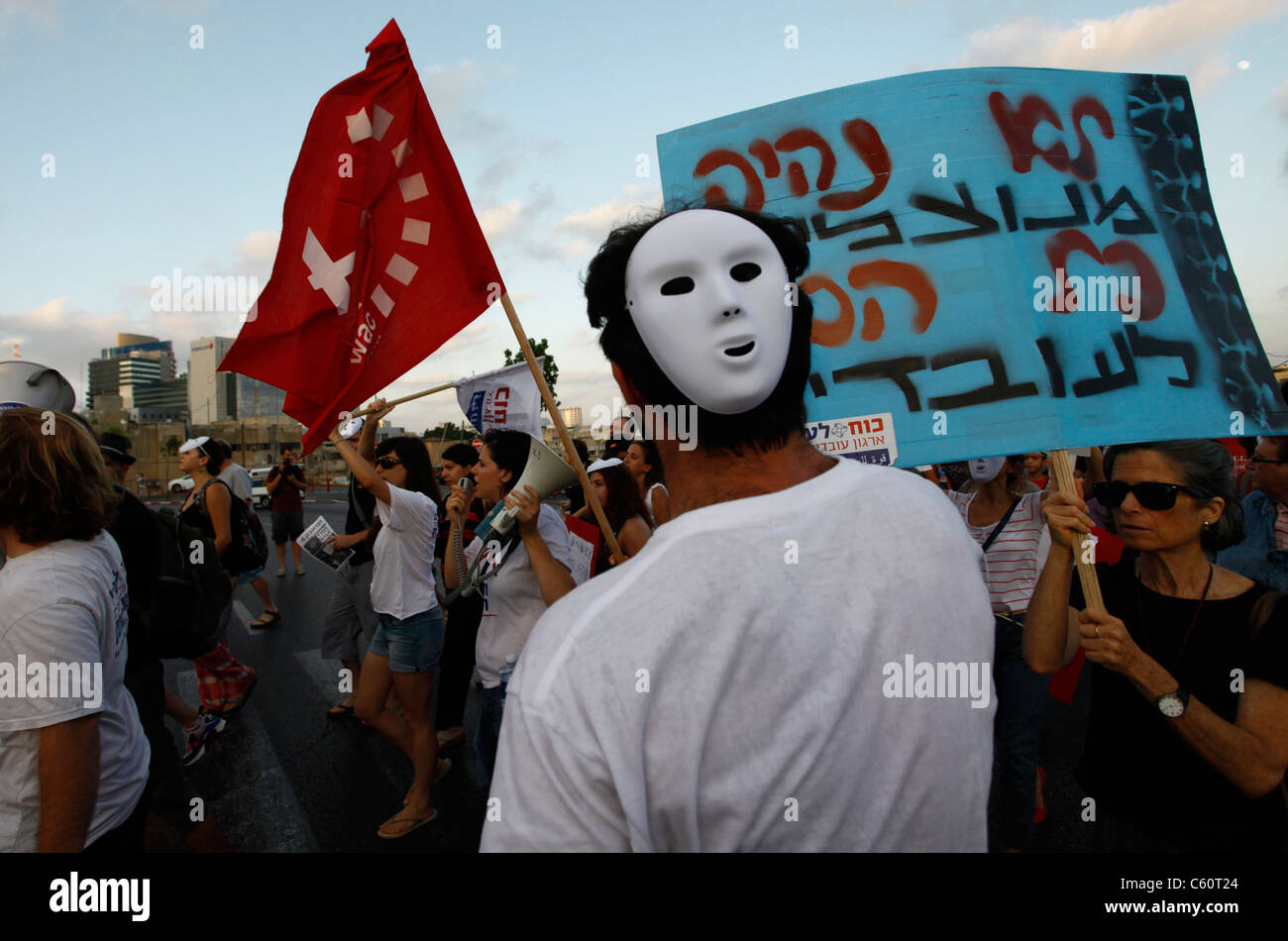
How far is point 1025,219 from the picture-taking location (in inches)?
79.3

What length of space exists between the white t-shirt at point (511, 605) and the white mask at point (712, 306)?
230cm

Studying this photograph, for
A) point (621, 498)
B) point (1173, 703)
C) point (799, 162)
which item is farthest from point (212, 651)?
point (1173, 703)

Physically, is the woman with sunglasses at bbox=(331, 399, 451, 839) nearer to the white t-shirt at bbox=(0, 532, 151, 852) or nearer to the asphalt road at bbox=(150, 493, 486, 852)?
the asphalt road at bbox=(150, 493, 486, 852)

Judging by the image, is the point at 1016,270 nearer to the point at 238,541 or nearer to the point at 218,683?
the point at 218,683

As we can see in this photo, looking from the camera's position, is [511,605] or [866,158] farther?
[511,605]

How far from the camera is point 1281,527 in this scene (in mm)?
3465

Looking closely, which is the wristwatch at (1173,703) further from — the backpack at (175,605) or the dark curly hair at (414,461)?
the dark curly hair at (414,461)

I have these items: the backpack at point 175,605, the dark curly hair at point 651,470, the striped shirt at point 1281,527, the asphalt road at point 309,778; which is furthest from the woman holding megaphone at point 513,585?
the striped shirt at point 1281,527

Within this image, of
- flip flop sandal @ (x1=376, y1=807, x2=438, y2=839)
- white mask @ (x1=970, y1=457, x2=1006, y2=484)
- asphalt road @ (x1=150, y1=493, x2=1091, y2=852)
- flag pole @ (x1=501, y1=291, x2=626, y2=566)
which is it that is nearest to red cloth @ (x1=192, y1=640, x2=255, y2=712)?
asphalt road @ (x1=150, y1=493, x2=1091, y2=852)

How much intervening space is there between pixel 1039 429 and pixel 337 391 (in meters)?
2.29

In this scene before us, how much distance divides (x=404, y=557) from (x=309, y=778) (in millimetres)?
1504

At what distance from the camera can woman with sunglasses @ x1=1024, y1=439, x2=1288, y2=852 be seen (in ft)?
5.91
